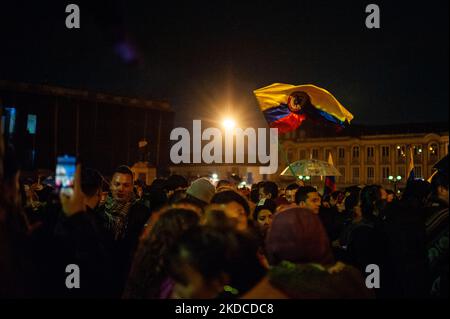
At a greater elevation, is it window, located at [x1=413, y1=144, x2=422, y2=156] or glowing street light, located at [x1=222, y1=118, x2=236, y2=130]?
window, located at [x1=413, y1=144, x2=422, y2=156]

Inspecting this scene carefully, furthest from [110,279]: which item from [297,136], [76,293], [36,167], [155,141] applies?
[297,136]

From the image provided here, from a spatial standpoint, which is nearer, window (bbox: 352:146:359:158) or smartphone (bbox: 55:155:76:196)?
smartphone (bbox: 55:155:76:196)

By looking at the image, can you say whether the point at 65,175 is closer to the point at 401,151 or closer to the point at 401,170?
the point at 401,170

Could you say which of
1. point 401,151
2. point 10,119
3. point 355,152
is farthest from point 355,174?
point 10,119

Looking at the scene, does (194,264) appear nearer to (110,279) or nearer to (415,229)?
(110,279)

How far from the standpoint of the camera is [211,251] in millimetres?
2561

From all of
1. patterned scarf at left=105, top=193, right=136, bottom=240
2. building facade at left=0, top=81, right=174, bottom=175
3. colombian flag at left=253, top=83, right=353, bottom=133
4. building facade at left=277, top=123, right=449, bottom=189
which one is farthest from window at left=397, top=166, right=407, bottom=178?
patterned scarf at left=105, top=193, right=136, bottom=240

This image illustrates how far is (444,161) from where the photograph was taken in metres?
4.59

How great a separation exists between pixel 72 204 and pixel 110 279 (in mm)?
768

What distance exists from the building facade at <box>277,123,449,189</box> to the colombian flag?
7267 centimetres

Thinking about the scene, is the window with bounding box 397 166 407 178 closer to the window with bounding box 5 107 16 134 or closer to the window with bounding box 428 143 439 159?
the window with bounding box 428 143 439 159

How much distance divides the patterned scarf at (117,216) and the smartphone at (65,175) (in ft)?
7.81

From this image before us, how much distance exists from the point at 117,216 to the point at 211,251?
363 cm

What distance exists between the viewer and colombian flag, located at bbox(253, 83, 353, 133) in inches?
381
